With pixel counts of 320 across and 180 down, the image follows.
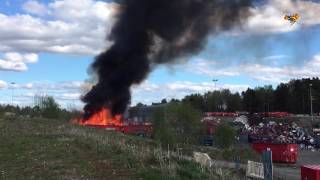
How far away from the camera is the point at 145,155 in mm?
16328

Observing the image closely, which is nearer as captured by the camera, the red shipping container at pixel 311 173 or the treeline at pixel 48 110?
the red shipping container at pixel 311 173

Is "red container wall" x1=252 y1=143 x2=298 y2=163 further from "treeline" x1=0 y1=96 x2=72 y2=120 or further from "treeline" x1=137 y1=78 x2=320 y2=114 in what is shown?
"treeline" x1=137 y1=78 x2=320 y2=114

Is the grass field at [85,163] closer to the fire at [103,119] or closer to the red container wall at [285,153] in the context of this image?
the red container wall at [285,153]

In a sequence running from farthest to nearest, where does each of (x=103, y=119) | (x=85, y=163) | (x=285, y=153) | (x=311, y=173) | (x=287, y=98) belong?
1. (x=287, y=98)
2. (x=103, y=119)
3. (x=285, y=153)
4. (x=85, y=163)
5. (x=311, y=173)

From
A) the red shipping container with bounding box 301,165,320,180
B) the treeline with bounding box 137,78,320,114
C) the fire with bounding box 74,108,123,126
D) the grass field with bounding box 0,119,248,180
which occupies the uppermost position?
the treeline with bounding box 137,78,320,114

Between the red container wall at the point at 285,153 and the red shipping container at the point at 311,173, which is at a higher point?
the red shipping container at the point at 311,173

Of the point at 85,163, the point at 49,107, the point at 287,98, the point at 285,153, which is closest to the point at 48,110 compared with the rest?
the point at 49,107

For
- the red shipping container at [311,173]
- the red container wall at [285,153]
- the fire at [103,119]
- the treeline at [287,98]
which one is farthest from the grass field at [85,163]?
the treeline at [287,98]

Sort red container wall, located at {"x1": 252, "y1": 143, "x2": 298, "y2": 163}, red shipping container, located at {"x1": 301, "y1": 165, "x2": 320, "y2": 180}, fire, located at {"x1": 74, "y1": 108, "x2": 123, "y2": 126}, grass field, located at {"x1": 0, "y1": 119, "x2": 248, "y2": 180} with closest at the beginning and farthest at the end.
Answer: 1. grass field, located at {"x1": 0, "y1": 119, "x2": 248, "y2": 180}
2. red shipping container, located at {"x1": 301, "y1": 165, "x2": 320, "y2": 180}
3. red container wall, located at {"x1": 252, "y1": 143, "x2": 298, "y2": 163}
4. fire, located at {"x1": 74, "y1": 108, "x2": 123, "y2": 126}

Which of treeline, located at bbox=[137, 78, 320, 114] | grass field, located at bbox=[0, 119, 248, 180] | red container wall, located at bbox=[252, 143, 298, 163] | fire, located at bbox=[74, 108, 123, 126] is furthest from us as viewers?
treeline, located at bbox=[137, 78, 320, 114]

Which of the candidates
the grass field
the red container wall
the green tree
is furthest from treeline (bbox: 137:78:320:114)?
the grass field

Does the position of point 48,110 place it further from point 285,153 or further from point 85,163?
point 85,163

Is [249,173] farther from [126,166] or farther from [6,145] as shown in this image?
[6,145]

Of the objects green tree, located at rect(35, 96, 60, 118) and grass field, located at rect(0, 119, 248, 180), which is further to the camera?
green tree, located at rect(35, 96, 60, 118)
